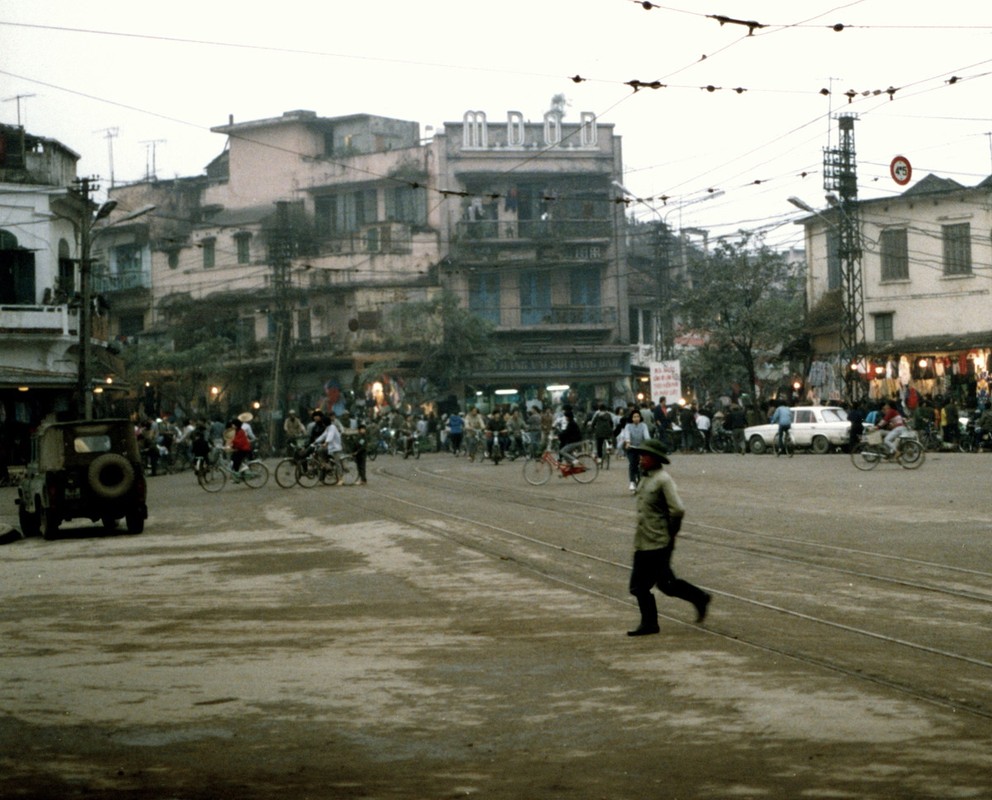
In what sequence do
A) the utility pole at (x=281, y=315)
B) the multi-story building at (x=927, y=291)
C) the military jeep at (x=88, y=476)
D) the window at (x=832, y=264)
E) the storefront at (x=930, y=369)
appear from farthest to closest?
the utility pole at (x=281, y=315), the window at (x=832, y=264), the multi-story building at (x=927, y=291), the storefront at (x=930, y=369), the military jeep at (x=88, y=476)

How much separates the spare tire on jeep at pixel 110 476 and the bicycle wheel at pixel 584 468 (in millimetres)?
10043

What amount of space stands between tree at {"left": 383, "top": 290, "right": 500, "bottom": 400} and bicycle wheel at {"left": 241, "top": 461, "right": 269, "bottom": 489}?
1179 inches

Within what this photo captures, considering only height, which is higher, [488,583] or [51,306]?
[51,306]

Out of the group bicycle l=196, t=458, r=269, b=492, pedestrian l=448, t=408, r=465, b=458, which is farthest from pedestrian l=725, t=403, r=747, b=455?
bicycle l=196, t=458, r=269, b=492

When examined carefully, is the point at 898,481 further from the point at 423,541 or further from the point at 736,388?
the point at 736,388

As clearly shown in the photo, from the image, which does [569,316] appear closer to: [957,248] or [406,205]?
[406,205]

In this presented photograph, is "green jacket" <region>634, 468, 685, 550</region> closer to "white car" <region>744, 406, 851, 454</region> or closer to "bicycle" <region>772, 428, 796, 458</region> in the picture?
"bicycle" <region>772, 428, 796, 458</region>

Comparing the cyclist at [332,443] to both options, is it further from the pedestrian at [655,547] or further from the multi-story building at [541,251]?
the multi-story building at [541,251]

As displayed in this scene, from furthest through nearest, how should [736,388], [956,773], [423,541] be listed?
[736,388] → [423,541] → [956,773]

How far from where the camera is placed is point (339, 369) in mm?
63219

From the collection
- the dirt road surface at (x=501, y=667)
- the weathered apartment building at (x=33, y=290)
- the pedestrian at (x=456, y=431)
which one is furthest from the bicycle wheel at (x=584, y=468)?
the weathered apartment building at (x=33, y=290)

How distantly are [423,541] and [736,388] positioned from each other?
35.7 meters

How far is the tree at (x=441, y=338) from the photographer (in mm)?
59812

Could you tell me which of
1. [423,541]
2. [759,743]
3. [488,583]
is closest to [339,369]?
[423,541]
